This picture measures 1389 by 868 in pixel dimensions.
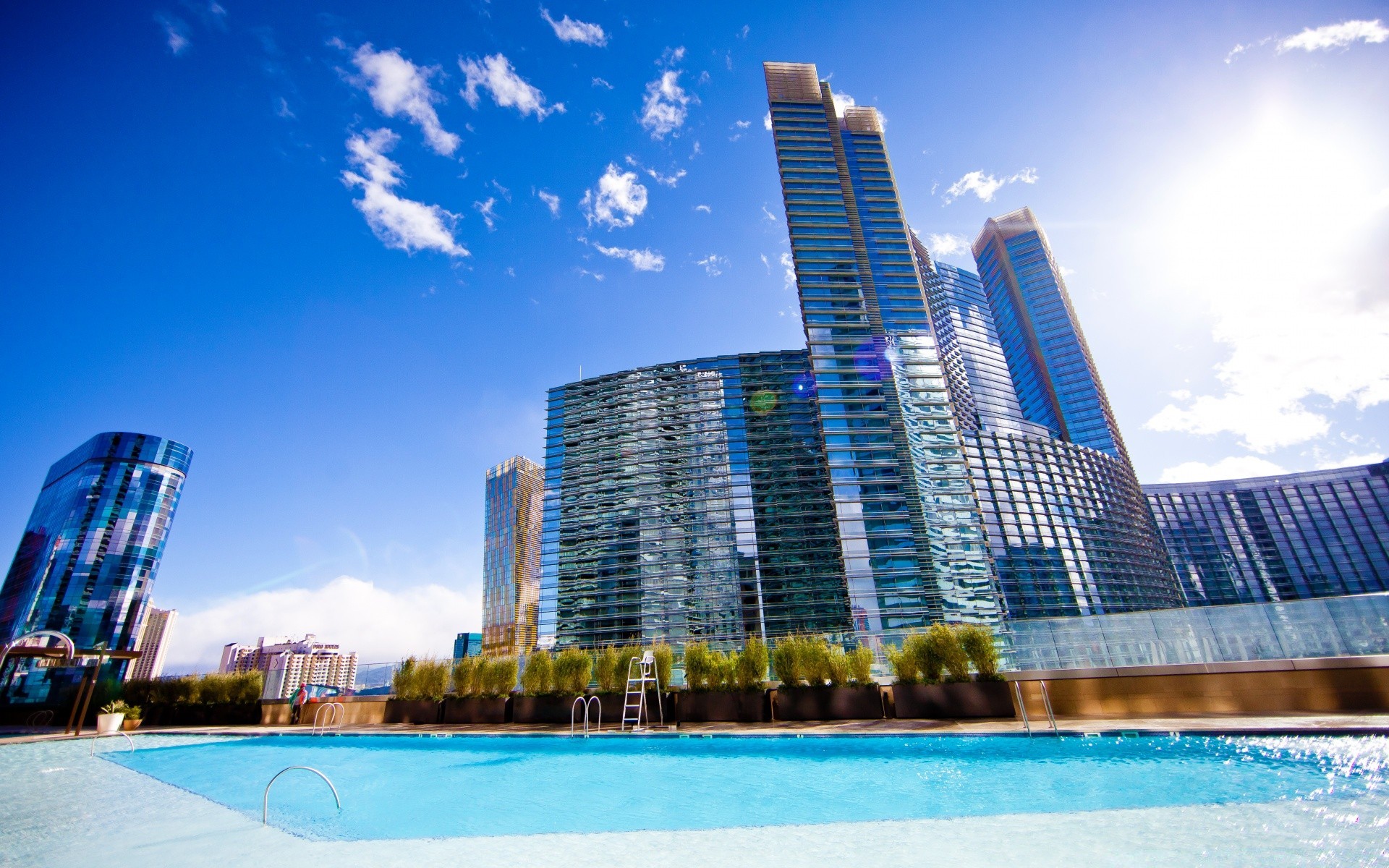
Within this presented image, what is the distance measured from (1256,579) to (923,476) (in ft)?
387

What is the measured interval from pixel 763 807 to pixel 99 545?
13222 centimetres

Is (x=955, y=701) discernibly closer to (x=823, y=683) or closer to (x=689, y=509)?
(x=823, y=683)

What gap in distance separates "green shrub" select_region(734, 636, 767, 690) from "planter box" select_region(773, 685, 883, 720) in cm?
101

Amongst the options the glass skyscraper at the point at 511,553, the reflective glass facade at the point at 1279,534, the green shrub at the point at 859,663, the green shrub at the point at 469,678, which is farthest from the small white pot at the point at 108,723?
the reflective glass facade at the point at 1279,534

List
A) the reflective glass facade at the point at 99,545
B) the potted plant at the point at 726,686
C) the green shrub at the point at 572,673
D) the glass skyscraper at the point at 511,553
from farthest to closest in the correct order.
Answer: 1. the glass skyscraper at the point at 511,553
2. the reflective glass facade at the point at 99,545
3. the green shrub at the point at 572,673
4. the potted plant at the point at 726,686

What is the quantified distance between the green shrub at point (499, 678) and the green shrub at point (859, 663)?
11.4m

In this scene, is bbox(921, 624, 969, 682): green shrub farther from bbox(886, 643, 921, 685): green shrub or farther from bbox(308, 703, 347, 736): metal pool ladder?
bbox(308, 703, 347, 736): metal pool ladder

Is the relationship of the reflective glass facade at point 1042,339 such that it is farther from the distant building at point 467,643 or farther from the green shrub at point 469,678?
the distant building at point 467,643

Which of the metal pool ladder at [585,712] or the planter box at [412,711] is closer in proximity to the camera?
the metal pool ladder at [585,712]

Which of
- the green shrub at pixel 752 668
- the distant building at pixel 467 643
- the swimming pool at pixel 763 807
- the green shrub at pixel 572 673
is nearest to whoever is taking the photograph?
the swimming pool at pixel 763 807

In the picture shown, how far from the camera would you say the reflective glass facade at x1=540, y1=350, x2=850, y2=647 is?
241ft

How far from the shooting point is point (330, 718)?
21203 millimetres

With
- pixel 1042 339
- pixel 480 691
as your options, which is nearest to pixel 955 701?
pixel 480 691

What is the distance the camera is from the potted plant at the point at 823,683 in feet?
47.6
